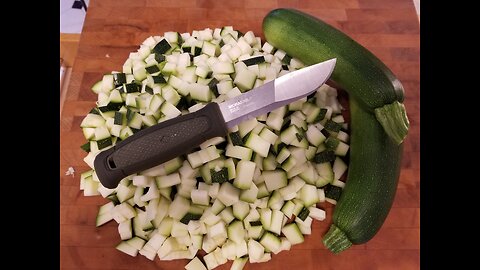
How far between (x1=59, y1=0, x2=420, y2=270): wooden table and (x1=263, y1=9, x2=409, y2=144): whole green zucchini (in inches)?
8.8

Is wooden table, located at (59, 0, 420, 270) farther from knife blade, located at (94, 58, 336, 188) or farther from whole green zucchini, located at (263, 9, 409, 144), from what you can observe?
knife blade, located at (94, 58, 336, 188)

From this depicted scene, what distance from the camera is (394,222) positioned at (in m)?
1.63

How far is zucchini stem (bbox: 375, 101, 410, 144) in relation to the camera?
1.52 metres

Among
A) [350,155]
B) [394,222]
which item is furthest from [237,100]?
[394,222]

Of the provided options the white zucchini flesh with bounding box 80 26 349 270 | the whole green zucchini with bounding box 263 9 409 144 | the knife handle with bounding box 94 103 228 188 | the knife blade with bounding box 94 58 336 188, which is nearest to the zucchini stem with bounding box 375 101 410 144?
the whole green zucchini with bounding box 263 9 409 144

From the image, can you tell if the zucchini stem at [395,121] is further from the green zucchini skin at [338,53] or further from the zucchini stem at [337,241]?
the zucchini stem at [337,241]

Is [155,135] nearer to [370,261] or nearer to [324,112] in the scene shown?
[324,112]

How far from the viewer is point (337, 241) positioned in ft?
4.97

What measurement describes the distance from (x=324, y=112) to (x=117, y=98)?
0.90 m

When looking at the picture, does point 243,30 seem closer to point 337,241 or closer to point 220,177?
point 220,177

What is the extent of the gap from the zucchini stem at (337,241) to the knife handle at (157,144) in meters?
0.58

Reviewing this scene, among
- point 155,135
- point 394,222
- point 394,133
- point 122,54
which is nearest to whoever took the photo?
point 155,135

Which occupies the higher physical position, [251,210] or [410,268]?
[251,210]

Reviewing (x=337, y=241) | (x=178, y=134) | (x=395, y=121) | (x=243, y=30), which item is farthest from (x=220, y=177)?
(x=243, y=30)
